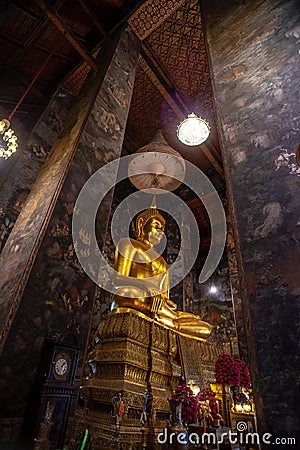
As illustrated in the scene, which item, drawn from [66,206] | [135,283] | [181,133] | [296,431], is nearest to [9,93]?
[181,133]

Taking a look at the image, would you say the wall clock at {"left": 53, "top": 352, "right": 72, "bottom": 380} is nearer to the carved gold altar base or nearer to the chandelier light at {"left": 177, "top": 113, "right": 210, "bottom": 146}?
the carved gold altar base

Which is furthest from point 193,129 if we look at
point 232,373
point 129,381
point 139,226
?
point 129,381

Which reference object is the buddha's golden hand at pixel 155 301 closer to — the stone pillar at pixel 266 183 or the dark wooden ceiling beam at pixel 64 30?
the stone pillar at pixel 266 183

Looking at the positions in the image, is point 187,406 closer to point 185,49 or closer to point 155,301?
point 155,301

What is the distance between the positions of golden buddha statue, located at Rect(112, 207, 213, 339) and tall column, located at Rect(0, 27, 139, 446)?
2204 millimetres

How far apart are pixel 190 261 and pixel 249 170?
713 cm

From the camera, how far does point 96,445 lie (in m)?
3.00

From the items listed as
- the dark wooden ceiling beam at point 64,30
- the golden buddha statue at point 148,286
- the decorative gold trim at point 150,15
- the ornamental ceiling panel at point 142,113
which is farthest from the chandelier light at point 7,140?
the ornamental ceiling panel at point 142,113

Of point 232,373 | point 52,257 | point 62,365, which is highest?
point 52,257

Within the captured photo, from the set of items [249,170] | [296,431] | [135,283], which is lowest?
[296,431]

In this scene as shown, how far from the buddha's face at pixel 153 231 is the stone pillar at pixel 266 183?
4641 mm

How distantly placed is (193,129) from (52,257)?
332 centimetres

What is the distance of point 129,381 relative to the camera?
3.47 m

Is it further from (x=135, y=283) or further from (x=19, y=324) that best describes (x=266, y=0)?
(x=135, y=283)
